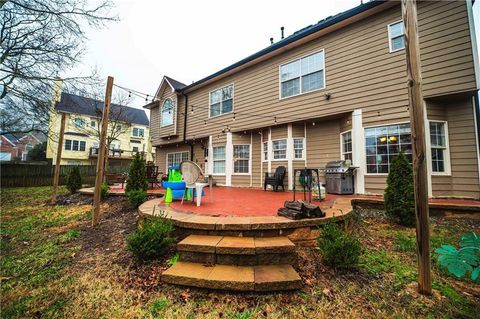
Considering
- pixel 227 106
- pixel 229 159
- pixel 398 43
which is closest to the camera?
pixel 398 43

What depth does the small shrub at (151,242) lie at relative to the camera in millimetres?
2514

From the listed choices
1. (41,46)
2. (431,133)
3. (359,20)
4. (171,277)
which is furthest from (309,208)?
(41,46)

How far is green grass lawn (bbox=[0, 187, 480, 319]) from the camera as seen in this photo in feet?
5.90

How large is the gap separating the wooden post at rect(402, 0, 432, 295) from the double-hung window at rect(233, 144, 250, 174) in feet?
23.4

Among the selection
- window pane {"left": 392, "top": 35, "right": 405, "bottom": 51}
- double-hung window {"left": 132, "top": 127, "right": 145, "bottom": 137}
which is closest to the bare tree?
window pane {"left": 392, "top": 35, "right": 405, "bottom": 51}

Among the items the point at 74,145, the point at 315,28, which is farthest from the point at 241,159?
the point at 74,145

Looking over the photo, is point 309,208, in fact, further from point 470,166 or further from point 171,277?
point 470,166

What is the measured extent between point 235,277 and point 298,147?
6388 millimetres

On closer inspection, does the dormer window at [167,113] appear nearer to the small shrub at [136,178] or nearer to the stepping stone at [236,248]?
the small shrub at [136,178]

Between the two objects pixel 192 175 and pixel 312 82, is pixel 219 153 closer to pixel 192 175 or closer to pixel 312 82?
pixel 312 82

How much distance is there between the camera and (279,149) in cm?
807

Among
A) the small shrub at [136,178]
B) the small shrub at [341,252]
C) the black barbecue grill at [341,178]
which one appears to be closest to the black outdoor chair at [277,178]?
the black barbecue grill at [341,178]

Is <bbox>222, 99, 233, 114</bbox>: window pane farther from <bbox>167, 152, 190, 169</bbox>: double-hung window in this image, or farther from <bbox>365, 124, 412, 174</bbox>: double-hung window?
<bbox>365, 124, 412, 174</bbox>: double-hung window

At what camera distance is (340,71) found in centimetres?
655
